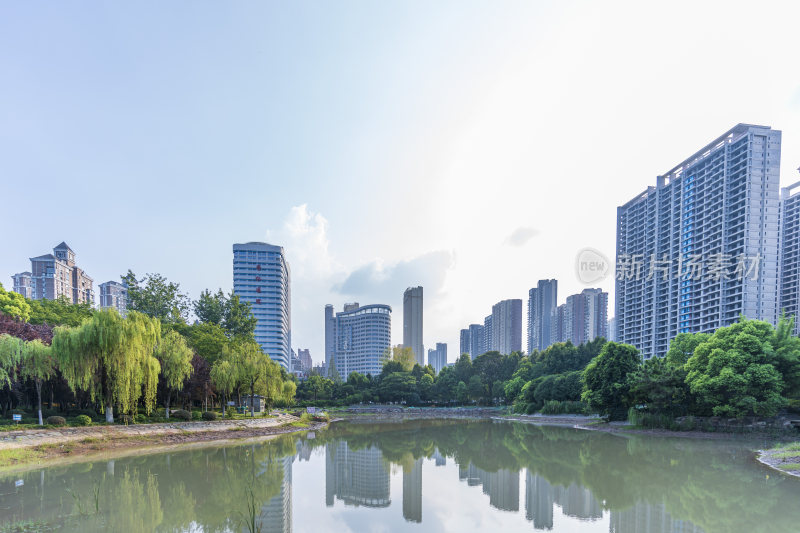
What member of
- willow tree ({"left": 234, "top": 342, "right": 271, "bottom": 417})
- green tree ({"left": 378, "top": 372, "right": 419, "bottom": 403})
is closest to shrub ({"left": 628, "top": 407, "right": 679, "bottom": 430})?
willow tree ({"left": 234, "top": 342, "right": 271, "bottom": 417})

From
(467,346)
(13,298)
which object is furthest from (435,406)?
(467,346)

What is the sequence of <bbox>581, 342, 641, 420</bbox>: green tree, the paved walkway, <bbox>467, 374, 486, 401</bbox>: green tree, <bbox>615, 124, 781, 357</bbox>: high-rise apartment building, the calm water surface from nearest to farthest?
the calm water surface
the paved walkway
<bbox>581, 342, 641, 420</bbox>: green tree
<bbox>615, 124, 781, 357</bbox>: high-rise apartment building
<bbox>467, 374, 486, 401</bbox>: green tree

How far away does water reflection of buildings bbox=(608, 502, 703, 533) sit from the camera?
7.57 metres

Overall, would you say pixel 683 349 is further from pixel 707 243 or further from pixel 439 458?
pixel 439 458

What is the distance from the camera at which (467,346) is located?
126625mm

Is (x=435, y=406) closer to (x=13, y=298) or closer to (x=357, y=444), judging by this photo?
(x=357, y=444)

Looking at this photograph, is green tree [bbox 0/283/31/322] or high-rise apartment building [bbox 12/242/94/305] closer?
green tree [bbox 0/283/31/322]

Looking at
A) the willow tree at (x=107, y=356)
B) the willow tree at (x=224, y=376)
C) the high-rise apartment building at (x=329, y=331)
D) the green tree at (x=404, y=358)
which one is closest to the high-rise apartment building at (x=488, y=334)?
the green tree at (x=404, y=358)

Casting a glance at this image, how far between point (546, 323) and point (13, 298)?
9024cm

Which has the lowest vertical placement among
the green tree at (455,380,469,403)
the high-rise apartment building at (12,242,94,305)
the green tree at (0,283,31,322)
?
the green tree at (455,380,469,403)

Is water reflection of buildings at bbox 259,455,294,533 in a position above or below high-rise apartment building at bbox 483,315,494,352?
below

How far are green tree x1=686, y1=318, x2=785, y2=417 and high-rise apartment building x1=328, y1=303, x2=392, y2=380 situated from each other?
275 ft

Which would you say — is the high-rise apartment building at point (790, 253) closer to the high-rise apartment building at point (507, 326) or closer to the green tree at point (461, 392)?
the green tree at point (461, 392)

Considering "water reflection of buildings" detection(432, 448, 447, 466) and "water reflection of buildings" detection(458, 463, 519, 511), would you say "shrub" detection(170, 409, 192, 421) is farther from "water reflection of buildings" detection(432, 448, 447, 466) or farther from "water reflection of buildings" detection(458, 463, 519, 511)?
"water reflection of buildings" detection(458, 463, 519, 511)
